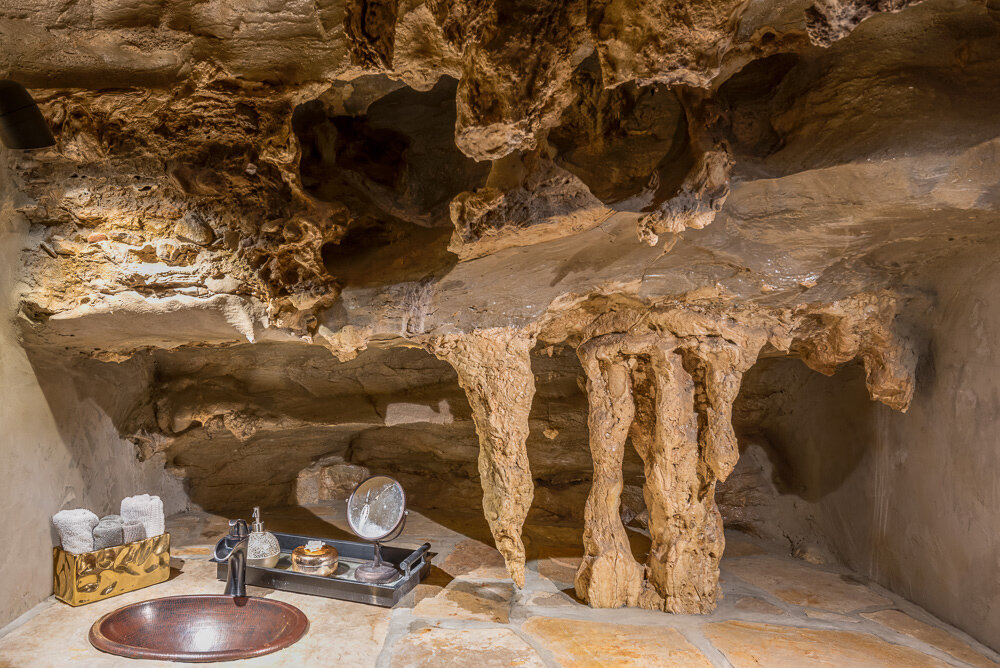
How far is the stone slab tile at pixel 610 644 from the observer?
9.43 feet

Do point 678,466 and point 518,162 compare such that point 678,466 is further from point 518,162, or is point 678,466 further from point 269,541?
point 269,541

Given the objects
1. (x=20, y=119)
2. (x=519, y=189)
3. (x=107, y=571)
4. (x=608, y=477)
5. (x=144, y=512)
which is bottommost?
(x=107, y=571)

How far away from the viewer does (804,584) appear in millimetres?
3846

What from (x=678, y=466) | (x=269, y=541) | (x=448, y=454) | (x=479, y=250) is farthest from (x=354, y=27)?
(x=448, y=454)

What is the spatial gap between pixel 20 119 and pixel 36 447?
1849 mm

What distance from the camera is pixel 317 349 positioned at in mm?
4758

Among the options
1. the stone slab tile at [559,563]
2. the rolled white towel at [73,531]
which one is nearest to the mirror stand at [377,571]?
the stone slab tile at [559,563]

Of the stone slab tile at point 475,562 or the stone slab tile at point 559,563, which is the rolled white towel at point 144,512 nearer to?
the stone slab tile at point 475,562

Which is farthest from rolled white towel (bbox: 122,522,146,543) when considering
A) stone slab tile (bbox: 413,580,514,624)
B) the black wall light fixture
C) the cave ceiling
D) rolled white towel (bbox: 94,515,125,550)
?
the black wall light fixture

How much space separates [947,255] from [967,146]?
0.89m

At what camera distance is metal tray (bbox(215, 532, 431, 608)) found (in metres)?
3.49

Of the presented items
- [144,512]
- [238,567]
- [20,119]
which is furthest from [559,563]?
[20,119]

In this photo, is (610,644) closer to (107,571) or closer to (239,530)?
(239,530)

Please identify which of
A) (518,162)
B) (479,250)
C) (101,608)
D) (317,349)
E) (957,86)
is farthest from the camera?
(317,349)
